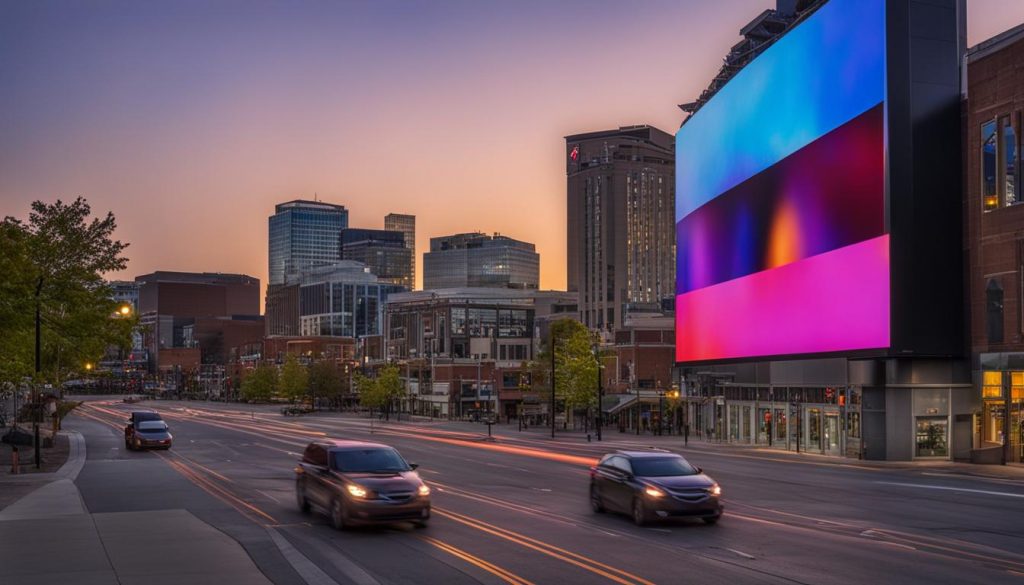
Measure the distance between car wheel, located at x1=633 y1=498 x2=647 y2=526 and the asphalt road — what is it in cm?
24

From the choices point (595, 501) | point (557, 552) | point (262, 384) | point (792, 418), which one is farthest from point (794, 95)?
point (262, 384)

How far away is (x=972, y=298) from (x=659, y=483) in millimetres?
31468

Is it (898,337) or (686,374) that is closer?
(898,337)

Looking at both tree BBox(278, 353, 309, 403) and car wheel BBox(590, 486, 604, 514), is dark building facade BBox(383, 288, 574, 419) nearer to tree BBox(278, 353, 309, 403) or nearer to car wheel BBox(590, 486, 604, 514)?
tree BBox(278, 353, 309, 403)

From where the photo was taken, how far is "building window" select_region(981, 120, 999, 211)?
4638 centimetres

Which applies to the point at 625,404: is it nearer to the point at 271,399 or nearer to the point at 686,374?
the point at 686,374

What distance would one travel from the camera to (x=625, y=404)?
89500 millimetres

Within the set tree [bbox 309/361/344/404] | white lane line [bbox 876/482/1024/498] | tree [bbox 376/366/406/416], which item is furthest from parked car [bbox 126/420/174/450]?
tree [bbox 309/361/344/404]

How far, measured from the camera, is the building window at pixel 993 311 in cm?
4635

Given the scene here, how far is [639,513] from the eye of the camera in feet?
75.7

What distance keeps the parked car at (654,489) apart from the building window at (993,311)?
93.5 feet

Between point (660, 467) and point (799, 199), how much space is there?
3749 centimetres

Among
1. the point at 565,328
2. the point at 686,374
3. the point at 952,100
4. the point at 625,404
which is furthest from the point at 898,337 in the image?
the point at 565,328

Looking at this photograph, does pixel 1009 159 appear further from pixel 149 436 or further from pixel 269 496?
pixel 149 436
